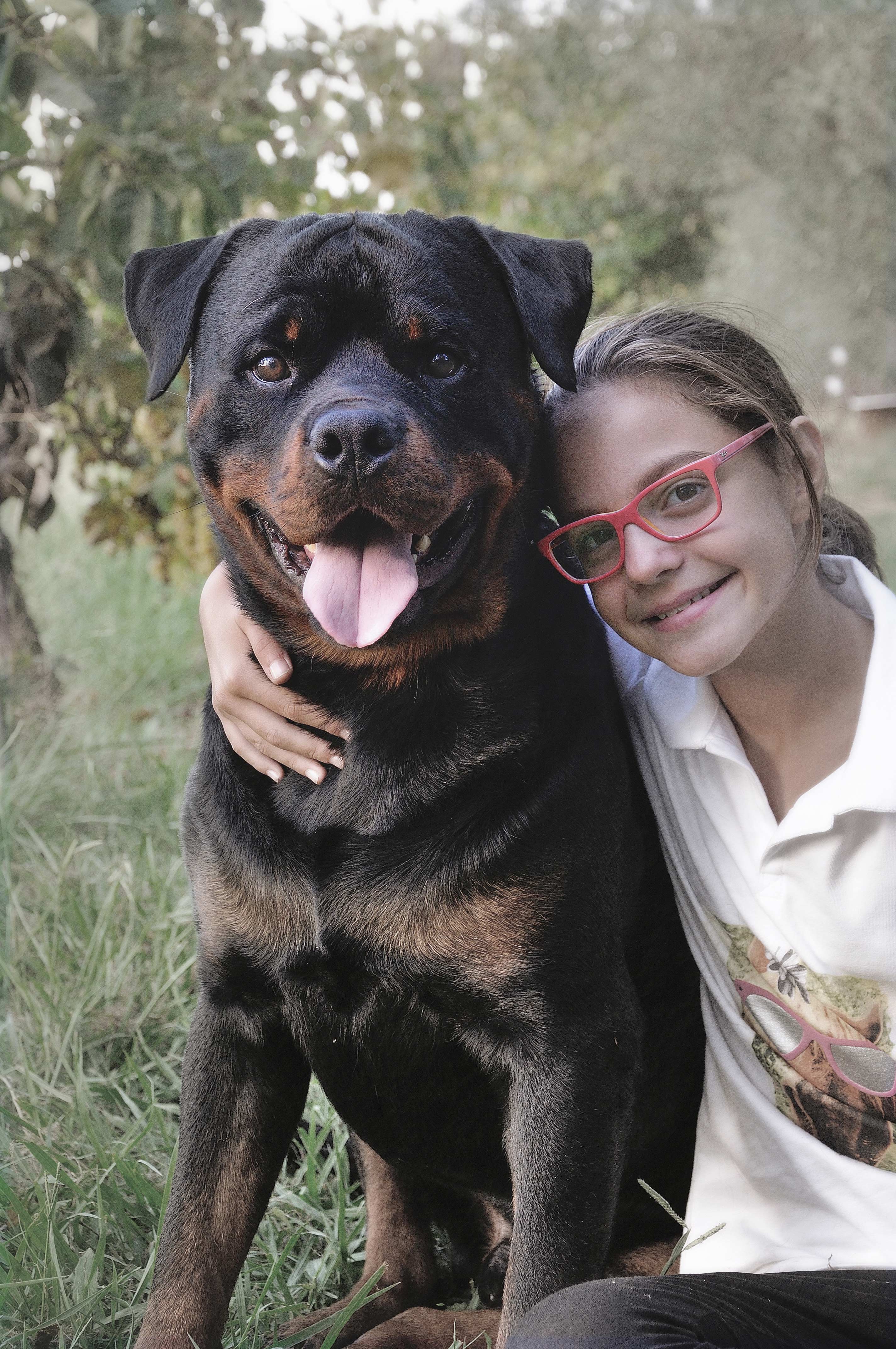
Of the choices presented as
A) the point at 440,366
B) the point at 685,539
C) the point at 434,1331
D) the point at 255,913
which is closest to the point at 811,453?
the point at 685,539

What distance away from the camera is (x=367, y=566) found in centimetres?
168

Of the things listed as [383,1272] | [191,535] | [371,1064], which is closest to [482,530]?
[371,1064]

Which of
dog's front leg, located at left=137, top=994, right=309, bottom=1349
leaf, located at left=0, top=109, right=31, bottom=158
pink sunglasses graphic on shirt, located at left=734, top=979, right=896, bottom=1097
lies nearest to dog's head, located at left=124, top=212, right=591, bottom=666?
dog's front leg, located at left=137, top=994, right=309, bottom=1349

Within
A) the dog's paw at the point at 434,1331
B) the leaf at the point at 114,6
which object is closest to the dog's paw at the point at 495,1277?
the dog's paw at the point at 434,1331

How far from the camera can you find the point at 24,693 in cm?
388

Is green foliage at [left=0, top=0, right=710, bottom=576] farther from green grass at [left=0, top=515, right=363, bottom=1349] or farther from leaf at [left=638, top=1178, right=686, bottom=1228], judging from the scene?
leaf at [left=638, top=1178, right=686, bottom=1228]

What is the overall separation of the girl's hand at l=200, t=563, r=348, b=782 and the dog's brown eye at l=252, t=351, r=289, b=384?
358 millimetres

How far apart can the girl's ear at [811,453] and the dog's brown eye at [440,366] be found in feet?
1.85

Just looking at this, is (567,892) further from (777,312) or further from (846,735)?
(777,312)

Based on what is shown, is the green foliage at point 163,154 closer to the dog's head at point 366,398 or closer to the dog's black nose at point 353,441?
the dog's head at point 366,398

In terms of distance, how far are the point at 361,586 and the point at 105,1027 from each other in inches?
59.9

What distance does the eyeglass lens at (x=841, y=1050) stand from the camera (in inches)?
69.1

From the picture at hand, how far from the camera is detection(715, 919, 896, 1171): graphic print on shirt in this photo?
1.77 metres

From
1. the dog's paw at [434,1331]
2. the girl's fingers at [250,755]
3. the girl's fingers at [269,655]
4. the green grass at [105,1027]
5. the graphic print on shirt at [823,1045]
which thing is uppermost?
the girl's fingers at [269,655]
